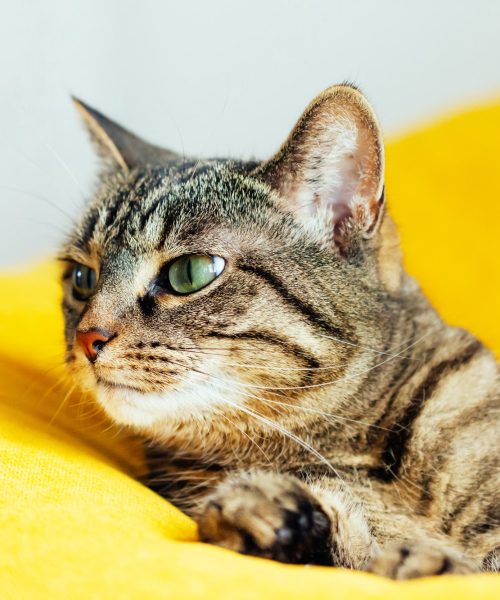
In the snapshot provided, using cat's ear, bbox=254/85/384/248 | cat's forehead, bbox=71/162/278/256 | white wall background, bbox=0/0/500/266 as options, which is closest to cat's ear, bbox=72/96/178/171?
cat's forehead, bbox=71/162/278/256

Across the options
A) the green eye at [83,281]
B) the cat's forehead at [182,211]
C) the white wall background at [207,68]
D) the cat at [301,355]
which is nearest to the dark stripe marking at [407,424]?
the cat at [301,355]

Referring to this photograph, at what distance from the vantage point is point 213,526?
38.7 inches

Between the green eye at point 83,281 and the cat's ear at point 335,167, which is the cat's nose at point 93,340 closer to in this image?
the green eye at point 83,281

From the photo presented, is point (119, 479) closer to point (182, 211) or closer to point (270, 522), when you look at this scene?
point (270, 522)

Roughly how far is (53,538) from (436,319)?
77 cm

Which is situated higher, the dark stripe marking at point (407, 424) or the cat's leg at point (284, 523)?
the dark stripe marking at point (407, 424)

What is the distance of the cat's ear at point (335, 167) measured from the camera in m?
1.17

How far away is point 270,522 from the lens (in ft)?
3.10

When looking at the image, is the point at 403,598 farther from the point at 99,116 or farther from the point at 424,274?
the point at 424,274

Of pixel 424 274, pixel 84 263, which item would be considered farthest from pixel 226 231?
pixel 424 274

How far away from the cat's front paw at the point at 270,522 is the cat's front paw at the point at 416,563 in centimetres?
8

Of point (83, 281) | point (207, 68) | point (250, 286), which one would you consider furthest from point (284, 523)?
point (207, 68)

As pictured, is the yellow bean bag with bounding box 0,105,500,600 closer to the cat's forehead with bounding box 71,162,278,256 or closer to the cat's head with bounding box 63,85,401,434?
the cat's head with bounding box 63,85,401,434

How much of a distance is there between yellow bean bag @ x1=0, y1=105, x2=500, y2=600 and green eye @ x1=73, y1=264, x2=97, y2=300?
171 millimetres
